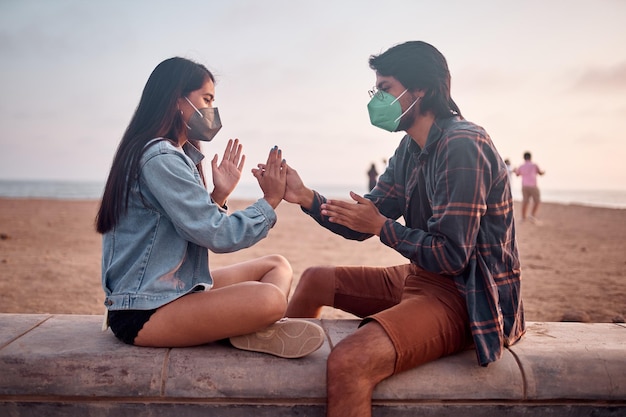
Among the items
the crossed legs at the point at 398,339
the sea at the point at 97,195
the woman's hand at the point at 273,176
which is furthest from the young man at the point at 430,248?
the sea at the point at 97,195

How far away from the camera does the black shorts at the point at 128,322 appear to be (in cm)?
250

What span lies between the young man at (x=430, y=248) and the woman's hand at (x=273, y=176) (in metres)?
0.32

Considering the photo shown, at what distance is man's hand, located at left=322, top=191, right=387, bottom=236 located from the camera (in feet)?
9.04

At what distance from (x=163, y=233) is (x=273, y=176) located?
2.65 ft

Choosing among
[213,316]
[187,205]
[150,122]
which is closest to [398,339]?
[213,316]

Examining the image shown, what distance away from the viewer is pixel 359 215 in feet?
9.12

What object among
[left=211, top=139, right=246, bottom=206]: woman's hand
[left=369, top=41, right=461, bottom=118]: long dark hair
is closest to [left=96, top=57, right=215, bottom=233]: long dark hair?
[left=211, top=139, right=246, bottom=206]: woman's hand

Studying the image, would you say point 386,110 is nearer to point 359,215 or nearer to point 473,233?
point 359,215

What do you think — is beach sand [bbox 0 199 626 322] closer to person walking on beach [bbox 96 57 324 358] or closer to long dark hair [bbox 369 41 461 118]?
long dark hair [bbox 369 41 461 118]

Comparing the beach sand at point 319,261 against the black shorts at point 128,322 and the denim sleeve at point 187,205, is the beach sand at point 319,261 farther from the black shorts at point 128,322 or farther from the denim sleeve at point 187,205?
the denim sleeve at point 187,205

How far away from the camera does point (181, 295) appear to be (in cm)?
251

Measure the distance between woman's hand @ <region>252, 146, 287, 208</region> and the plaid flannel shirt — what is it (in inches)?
27.5

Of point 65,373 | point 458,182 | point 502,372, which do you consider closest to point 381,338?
point 502,372

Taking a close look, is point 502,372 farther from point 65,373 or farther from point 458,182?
point 65,373
